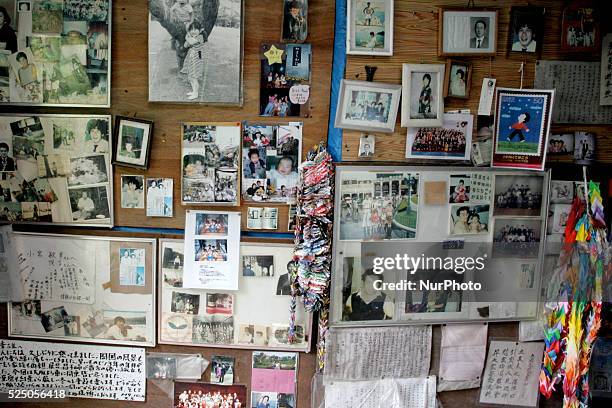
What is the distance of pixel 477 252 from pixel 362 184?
53 cm

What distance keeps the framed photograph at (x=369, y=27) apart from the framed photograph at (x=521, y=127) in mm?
456

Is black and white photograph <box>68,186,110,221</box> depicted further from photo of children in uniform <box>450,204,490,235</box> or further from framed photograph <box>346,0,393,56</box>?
photo of children in uniform <box>450,204,490,235</box>

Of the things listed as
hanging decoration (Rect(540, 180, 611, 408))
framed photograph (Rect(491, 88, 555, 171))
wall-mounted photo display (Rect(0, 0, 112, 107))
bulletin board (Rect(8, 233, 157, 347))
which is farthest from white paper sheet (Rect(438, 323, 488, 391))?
wall-mounted photo display (Rect(0, 0, 112, 107))

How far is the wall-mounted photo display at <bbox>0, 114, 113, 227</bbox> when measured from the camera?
1799 mm

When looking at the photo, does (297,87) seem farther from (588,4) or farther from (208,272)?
(588,4)

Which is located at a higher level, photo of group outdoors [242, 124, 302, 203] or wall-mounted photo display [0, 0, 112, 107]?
wall-mounted photo display [0, 0, 112, 107]

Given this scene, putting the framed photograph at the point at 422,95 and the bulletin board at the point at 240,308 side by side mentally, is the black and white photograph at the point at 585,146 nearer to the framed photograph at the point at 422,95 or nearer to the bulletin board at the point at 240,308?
the framed photograph at the point at 422,95

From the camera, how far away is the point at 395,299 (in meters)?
1.84

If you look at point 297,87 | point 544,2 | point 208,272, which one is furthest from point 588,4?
point 208,272

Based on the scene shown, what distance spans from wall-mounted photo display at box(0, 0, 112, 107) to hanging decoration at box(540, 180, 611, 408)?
180cm

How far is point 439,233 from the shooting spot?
182 centimetres

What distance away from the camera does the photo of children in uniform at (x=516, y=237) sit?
185 centimetres

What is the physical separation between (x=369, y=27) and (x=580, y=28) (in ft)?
2.57

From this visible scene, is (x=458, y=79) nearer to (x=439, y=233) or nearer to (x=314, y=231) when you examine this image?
(x=439, y=233)
